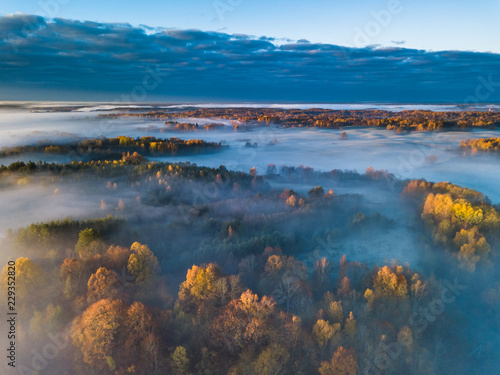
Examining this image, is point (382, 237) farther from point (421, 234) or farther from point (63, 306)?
point (63, 306)

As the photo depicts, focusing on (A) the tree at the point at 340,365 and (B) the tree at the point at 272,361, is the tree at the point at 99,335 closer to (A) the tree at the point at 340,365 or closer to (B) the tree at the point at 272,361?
(B) the tree at the point at 272,361

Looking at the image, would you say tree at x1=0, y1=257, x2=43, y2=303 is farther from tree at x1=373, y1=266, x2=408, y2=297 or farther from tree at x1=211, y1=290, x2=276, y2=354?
tree at x1=373, y1=266, x2=408, y2=297

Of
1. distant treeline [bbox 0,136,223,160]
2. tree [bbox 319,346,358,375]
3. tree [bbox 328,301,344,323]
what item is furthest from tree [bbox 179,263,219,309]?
distant treeline [bbox 0,136,223,160]

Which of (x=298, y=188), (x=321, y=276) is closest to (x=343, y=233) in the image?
(x=321, y=276)

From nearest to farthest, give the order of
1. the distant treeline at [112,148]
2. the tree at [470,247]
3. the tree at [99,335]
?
the tree at [99,335] < the tree at [470,247] < the distant treeline at [112,148]

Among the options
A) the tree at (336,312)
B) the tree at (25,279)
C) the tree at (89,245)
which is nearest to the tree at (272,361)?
the tree at (336,312)

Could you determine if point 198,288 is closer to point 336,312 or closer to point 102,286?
point 102,286

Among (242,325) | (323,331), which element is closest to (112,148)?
(242,325)

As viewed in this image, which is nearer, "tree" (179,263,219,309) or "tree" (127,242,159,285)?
"tree" (179,263,219,309)
